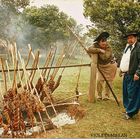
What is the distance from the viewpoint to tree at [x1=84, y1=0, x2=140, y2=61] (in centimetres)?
627

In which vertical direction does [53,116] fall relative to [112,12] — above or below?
below

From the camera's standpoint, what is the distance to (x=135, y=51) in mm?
4547

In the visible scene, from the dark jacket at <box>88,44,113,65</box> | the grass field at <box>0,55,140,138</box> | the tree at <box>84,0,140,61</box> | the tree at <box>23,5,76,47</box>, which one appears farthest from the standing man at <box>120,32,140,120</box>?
the tree at <box>23,5,76,47</box>

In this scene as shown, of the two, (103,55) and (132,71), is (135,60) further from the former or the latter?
(103,55)

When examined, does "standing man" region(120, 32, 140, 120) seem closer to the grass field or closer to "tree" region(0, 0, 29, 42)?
the grass field

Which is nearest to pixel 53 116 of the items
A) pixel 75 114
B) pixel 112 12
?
pixel 75 114

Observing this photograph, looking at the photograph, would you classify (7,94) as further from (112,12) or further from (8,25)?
(8,25)

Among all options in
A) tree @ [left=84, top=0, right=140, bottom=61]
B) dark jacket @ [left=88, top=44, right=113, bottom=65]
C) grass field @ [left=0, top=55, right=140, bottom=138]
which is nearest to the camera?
grass field @ [left=0, top=55, right=140, bottom=138]

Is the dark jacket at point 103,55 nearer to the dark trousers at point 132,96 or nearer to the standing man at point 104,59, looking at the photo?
the standing man at point 104,59

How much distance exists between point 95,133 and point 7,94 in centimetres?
127

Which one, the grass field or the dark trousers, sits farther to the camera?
the dark trousers

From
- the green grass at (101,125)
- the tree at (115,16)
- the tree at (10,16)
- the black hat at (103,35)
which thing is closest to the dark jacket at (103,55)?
the black hat at (103,35)

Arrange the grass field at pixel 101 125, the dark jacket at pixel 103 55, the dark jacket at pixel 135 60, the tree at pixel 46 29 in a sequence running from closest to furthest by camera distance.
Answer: the grass field at pixel 101 125, the dark jacket at pixel 135 60, the dark jacket at pixel 103 55, the tree at pixel 46 29

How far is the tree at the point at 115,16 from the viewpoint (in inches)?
247
